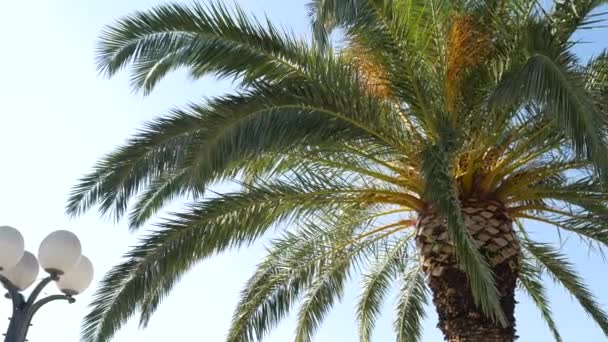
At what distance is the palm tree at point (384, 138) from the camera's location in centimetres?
705

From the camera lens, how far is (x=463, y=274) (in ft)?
25.7

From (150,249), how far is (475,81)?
12.3ft

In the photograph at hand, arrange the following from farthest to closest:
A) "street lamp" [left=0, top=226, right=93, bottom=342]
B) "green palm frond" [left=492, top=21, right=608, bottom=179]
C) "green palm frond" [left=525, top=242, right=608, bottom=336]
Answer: "green palm frond" [left=525, top=242, right=608, bottom=336]
"street lamp" [left=0, top=226, right=93, bottom=342]
"green palm frond" [left=492, top=21, right=608, bottom=179]

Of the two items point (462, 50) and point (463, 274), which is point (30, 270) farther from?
point (462, 50)

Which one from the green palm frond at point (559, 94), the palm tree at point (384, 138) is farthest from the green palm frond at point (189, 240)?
the green palm frond at point (559, 94)

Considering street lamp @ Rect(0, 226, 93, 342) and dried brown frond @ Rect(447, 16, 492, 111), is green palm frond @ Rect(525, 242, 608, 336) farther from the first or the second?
street lamp @ Rect(0, 226, 93, 342)

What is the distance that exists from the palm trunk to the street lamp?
3.55 metres

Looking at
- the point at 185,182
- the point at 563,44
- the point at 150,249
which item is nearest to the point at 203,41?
the point at 185,182

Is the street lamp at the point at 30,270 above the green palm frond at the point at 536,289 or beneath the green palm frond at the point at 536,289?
beneath

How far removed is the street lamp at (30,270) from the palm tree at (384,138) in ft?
3.75

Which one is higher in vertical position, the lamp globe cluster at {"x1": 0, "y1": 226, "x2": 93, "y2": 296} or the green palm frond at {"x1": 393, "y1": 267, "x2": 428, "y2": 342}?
the green palm frond at {"x1": 393, "y1": 267, "x2": 428, "y2": 342}

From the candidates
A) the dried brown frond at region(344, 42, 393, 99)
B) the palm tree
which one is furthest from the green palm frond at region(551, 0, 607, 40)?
the dried brown frond at region(344, 42, 393, 99)

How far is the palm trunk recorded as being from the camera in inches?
300

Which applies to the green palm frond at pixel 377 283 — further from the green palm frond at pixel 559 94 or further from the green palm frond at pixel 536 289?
the green palm frond at pixel 559 94
